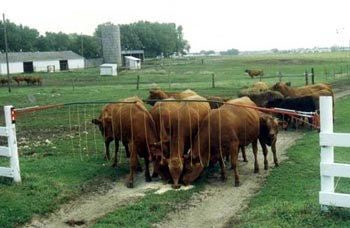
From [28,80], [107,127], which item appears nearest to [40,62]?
[28,80]

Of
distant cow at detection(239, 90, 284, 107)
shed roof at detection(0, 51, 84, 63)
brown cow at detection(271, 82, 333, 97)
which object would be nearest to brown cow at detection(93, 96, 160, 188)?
distant cow at detection(239, 90, 284, 107)

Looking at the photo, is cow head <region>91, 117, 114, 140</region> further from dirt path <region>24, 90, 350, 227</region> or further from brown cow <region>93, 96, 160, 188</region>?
dirt path <region>24, 90, 350, 227</region>

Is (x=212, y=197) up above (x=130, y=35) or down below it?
below

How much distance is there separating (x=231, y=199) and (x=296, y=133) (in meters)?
8.50

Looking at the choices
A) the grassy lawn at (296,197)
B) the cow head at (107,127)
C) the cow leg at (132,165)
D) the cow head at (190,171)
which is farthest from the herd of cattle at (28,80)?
the cow head at (190,171)

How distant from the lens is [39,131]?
18.5 metres

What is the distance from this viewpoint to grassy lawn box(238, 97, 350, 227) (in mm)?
7363

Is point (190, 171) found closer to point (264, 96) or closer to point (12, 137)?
point (12, 137)

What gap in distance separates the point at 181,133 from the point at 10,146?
3.66 metres

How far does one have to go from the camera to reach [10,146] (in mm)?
10164

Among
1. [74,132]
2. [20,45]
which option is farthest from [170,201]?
[20,45]

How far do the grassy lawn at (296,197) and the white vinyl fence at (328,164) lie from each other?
208mm

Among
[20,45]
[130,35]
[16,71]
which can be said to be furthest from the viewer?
[130,35]

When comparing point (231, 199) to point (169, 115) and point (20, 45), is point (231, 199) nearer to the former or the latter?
point (169, 115)
